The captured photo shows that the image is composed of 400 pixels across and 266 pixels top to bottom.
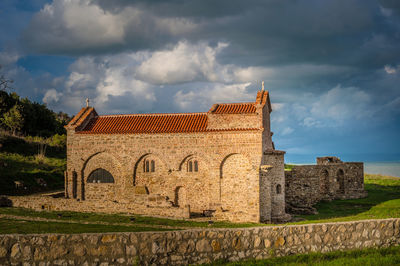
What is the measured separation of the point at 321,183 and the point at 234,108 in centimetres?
1496

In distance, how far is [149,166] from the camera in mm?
29656

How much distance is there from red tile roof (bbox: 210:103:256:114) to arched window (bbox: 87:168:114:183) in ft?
33.4

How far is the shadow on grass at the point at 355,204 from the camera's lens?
2998 cm

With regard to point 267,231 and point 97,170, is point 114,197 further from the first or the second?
point 267,231

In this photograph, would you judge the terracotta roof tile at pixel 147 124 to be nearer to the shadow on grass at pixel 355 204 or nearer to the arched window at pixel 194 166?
the arched window at pixel 194 166

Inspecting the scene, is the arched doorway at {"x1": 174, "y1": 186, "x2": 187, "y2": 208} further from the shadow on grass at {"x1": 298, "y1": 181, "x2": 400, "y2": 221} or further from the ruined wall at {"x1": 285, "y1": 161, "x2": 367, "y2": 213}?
the ruined wall at {"x1": 285, "y1": 161, "x2": 367, "y2": 213}

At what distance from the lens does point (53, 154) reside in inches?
2114

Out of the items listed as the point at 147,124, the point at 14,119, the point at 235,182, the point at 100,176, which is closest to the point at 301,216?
the point at 235,182

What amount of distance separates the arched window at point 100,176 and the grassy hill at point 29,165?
32.2ft

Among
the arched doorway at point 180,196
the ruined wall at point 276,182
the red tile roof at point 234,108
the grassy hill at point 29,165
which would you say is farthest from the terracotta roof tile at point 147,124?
the grassy hill at point 29,165

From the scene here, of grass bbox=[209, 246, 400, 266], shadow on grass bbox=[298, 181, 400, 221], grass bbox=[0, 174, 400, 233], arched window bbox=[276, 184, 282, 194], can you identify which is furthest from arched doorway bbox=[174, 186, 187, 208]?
grass bbox=[209, 246, 400, 266]

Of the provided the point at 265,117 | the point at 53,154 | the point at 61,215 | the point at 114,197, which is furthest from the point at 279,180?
the point at 53,154

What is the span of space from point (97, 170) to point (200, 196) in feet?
30.0

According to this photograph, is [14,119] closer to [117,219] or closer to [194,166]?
[194,166]
